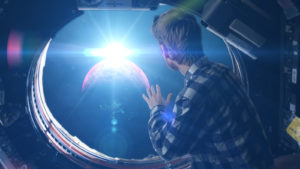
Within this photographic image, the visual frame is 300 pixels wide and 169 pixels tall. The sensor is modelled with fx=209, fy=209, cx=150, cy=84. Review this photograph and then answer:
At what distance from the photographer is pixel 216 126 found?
1206 millimetres

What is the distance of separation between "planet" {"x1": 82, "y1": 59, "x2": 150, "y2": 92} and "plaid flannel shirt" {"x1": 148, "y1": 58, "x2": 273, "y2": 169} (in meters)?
11.5

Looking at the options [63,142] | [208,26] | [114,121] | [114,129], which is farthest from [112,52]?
[208,26]

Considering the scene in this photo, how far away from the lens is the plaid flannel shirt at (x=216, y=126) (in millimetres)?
1191

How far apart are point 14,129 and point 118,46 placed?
10.9 meters

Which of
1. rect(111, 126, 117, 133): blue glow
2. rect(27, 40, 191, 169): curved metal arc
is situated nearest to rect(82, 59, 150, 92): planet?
rect(111, 126, 117, 133): blue glow

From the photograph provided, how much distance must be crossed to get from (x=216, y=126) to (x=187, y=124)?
17 cm

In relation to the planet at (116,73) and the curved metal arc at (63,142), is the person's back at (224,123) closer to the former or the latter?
the curved metal arc at (63,142)

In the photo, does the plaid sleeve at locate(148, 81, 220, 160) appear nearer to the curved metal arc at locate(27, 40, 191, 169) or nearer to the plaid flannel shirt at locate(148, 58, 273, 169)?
the plaid flannel shirt at locate(148, 58, 273, 169)

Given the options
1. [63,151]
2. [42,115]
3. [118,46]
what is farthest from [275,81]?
[118,46]

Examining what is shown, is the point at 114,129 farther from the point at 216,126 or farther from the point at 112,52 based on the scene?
the point at 216,126

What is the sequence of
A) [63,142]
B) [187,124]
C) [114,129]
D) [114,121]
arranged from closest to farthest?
[187,124], [63,142], [114,121], [114,129]

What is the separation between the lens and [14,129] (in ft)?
5.19

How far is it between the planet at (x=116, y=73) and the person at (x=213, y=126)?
11.5 meters

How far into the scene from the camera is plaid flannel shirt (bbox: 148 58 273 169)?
119cm
